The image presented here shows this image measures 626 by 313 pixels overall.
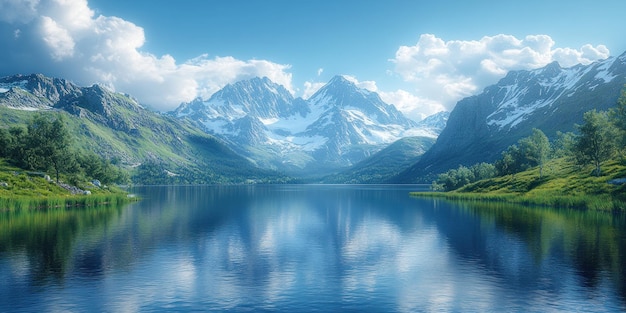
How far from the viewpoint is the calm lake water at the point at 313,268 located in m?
34.8

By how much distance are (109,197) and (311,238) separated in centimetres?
9977

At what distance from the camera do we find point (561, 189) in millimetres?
127375

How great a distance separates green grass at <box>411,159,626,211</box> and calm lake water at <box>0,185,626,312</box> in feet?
78.2

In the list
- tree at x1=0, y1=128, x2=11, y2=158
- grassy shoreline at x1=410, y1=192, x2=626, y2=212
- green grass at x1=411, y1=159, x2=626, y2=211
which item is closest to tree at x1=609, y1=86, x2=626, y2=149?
green grass at x1=411, y1=159, x2=626, y2=211

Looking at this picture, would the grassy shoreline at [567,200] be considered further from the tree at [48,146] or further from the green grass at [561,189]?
the tree at [48,146]

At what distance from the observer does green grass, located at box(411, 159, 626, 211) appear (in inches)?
4124

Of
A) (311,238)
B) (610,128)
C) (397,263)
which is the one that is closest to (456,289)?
(397,263)

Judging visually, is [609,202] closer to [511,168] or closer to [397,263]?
[397,263]

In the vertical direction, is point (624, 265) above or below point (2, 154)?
below

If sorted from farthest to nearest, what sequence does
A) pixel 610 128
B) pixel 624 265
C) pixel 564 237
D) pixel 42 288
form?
pixel 610 128 → pixel 564 237 → pixel 624 265 → pixel 42 288

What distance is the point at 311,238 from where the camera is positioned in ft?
244

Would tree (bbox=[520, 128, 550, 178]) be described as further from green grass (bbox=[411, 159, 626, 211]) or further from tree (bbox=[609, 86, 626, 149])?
tree (bbox=[609, 86, 626, 149])

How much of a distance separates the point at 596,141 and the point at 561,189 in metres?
18.2

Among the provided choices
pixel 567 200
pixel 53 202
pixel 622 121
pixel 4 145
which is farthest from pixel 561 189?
pixel 4 145
